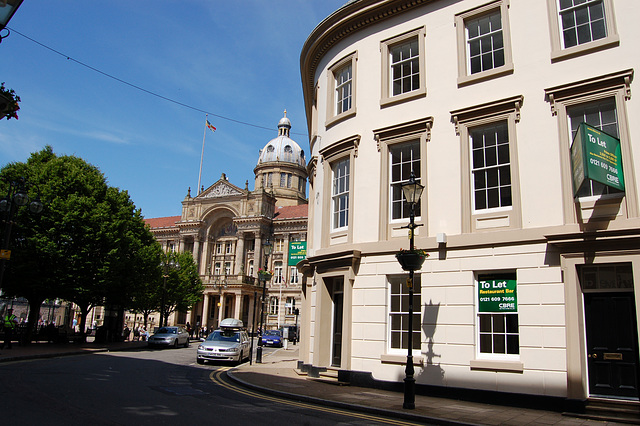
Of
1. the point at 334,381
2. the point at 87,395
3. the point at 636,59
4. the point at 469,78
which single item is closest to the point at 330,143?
the point at 469,78

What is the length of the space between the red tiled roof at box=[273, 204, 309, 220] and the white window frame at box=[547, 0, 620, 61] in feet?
205

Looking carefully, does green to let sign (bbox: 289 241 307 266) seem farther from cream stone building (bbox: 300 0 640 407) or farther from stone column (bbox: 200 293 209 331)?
stone column (bbox: 200 293 209 331)

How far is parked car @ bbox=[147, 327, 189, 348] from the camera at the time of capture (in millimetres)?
30609

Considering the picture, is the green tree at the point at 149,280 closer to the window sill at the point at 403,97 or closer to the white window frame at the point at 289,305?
the white window frame at the point at 289,305

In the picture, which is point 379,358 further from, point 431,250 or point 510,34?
point 510,34

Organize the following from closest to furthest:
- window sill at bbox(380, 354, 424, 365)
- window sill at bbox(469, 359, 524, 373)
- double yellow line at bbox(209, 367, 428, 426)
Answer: double yellow line at bbox(209, 367, 428, 426), window sill at bbox(469, 359, 524, 373), window sill at bbox(380, 354, 424, 365)

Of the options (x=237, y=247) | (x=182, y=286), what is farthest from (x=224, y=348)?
(x=237, y=247)

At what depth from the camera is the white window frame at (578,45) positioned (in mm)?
11789

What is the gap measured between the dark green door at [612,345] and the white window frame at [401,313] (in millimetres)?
4315

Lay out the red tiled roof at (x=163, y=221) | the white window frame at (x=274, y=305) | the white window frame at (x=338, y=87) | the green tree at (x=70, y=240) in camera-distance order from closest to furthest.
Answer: the white window frame at (x=338, y=87)
the green tree at (x=70, y=240)
the white window frame at (x=274, y=305)
the red tiled roof at (x=163, y=221)

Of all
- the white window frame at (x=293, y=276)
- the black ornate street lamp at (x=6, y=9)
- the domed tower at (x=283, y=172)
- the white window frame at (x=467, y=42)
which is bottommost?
the black ornate street lamp at (x=6, y=9)

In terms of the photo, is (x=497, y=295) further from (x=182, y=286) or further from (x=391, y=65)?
(x=182, y=286)

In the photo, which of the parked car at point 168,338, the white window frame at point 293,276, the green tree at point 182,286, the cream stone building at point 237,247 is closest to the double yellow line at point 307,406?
the parked car at point 168,338

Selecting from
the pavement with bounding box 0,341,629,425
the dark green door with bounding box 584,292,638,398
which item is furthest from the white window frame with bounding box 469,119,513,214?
the pavement with bounding box 0,341,629,425
